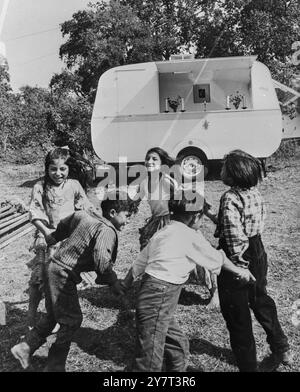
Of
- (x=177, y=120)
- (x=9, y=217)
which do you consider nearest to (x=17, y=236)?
(x=9, y=217)

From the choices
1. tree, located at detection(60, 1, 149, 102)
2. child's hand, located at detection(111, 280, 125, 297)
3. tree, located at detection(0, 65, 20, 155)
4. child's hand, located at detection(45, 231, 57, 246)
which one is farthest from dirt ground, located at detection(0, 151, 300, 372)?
tree, located at detection(0, 65, 20, 155)

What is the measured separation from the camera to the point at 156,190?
398 centimetres

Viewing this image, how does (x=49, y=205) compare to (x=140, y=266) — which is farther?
(x=49, y=205)

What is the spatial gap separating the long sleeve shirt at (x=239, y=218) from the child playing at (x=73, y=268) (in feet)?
2.03

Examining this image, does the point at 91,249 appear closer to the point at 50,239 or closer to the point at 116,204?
the point at 116,204

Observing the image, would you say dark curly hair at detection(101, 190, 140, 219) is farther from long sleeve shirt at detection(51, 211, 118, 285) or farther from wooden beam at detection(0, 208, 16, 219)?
wooden beam at detection(0, 208, 16, 219)

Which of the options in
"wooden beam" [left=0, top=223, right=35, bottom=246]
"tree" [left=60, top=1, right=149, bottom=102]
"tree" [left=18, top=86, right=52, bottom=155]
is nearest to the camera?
"wooden beam" [left=0, top=223, right=35, bottom=246]

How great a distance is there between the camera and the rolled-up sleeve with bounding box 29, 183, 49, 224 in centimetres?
361

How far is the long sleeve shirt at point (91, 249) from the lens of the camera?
9.64 ft

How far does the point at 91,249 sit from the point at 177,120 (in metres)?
7.57

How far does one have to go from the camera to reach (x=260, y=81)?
1077 centimetres

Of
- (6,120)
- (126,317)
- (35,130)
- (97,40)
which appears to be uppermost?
(97,40)

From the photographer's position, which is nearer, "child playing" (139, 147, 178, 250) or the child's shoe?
the child's shoe

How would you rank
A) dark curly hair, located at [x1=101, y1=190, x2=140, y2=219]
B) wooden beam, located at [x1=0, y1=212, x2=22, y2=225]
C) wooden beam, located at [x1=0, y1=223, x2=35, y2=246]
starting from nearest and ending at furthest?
1. dark curly hair, located at [x1=101, y1=190, x2=140, y2=219]
2. wooden beam, located at [x1=0, y1=223, x2=35, y2=246]
3. wooden beam, located at [x1=0, y1=212, x2=22, y2=225]
